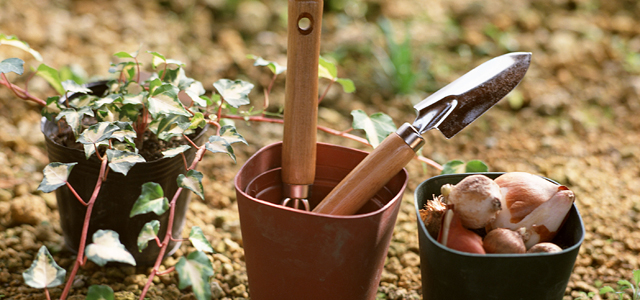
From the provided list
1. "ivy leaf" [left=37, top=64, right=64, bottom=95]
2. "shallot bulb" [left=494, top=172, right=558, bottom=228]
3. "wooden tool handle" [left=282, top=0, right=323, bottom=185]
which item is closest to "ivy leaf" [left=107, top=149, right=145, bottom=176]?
"wooden tool handle" [left=282, top=0, right=323, bottom=185]

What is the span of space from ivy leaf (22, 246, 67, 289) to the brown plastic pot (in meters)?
0.28

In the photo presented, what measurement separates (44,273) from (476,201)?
64cm

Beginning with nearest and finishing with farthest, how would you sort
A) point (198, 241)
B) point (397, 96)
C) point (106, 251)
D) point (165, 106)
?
1. point (106, 251)
2. point (198, 241)
3. point (165, 106)
4. point (397, 96)

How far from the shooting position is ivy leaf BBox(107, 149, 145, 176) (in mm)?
823

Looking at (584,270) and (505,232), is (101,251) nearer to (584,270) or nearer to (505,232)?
(505,232)

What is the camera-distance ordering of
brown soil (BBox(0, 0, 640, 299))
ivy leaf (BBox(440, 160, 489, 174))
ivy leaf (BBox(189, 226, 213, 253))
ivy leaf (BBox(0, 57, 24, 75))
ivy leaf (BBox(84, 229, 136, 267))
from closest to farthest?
1. ivy leaf (BBox(84, 229, 136, 267))
2. ivy leaf (BBox(189, 226, 213, 253))
3. ivy leaf (BBox(0, 57, 24, 75))
4. ivy leaf (BBox(440, 160, 489, 174))
5. brown soil (BBox(0, 0, 640, 299))

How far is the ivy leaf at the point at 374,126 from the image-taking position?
1013 millimetres

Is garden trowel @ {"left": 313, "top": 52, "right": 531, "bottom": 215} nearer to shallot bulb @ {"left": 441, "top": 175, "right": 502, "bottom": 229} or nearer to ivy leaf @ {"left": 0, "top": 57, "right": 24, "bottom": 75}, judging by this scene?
shallot bulb @ {"left": 441, "top": 175, "right": 502, "bottom": 229}

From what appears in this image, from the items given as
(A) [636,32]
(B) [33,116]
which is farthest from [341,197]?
(A) [636,32]

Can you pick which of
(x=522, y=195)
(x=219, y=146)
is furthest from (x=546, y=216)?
(x=219, y=146)

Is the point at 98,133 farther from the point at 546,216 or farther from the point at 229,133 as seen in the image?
the point at 546,216

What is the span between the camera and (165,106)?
36.4 inches

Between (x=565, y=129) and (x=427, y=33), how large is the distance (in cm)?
72

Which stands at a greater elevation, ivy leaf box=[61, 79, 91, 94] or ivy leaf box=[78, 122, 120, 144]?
ivy leaf box=[61, 79, 91, 94]
